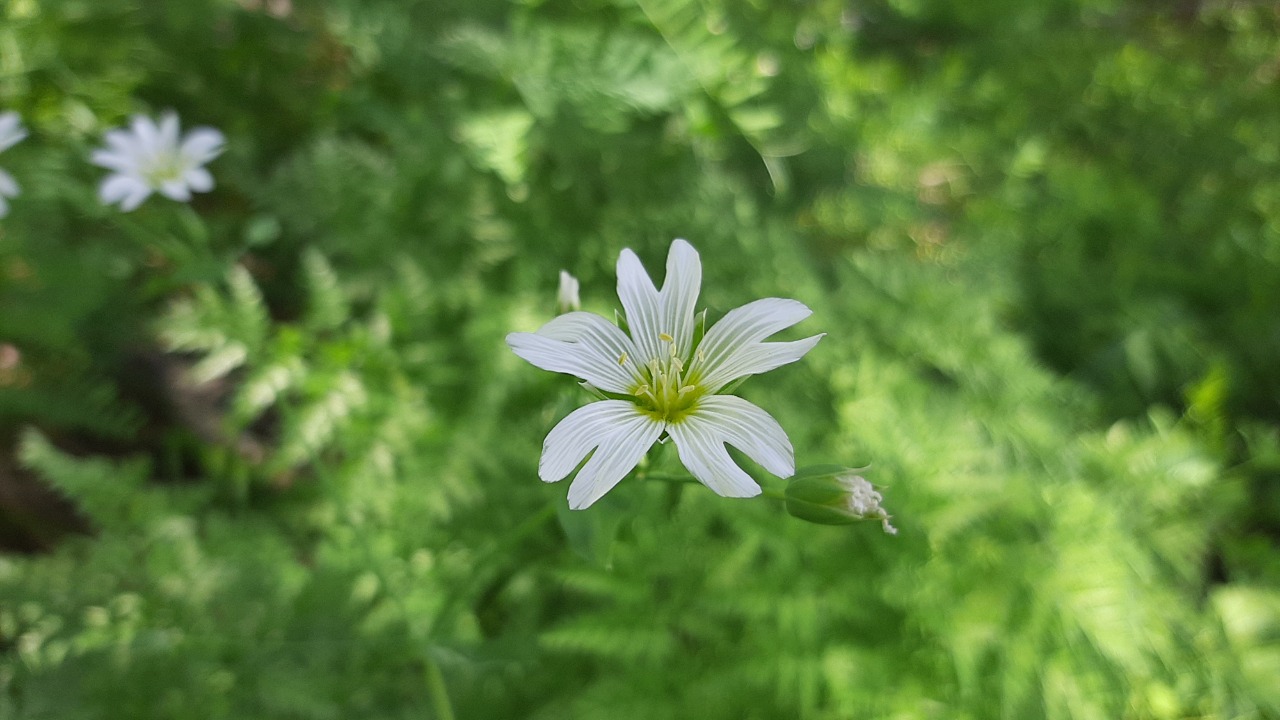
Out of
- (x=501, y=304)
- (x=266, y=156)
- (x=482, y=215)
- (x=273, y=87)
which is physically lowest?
(x=501, y=304)

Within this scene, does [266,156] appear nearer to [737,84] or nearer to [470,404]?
[470,404]

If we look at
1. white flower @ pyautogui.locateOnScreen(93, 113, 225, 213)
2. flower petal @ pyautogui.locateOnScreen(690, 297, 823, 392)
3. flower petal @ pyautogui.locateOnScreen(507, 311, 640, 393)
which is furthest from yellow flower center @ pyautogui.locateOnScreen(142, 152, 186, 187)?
flower petal @ pyautogui.locateOnScreen(690, 297, 823, 392)

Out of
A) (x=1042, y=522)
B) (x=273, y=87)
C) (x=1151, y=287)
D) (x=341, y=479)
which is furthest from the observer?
(x=1151, y=287)

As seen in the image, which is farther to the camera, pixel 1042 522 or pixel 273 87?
pixel 273 87

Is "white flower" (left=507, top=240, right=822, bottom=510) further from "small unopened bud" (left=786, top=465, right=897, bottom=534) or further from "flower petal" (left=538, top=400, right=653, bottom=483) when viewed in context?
"small unopened bud" (left=786, top=465, right=897, bottom=534)

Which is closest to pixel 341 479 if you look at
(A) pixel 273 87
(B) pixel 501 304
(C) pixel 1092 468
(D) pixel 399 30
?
(B) pixel 501 304

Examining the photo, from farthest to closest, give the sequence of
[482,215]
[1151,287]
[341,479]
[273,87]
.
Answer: [1151,287] → [273,87] → [482,215] → [341,479]

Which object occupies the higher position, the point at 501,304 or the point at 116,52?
the point at 116,52
